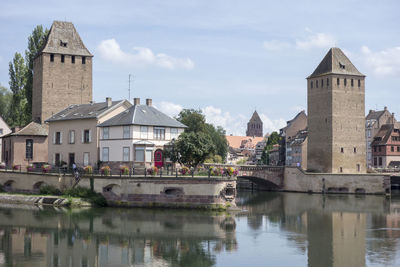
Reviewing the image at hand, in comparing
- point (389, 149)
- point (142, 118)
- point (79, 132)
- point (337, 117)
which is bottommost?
point (389, 149)

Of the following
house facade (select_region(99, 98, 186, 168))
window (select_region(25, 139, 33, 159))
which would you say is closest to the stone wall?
house facade (select_region(99, 98, 186, 168))

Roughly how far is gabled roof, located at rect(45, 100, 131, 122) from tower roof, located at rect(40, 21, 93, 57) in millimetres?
8760

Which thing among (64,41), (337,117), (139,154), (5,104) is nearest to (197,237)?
(139,154)

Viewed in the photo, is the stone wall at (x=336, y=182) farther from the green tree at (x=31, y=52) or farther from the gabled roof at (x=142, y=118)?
the green tree at (x=31, y=52)

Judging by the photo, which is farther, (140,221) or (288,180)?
(288,180)

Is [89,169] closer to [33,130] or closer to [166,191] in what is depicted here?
[166,191]

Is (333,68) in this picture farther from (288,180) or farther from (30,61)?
(30,61)

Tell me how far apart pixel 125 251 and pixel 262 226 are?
12.0 meters

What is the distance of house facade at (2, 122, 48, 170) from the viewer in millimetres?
59875

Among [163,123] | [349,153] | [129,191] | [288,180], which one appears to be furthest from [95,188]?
[349,153]

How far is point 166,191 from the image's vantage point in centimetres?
4419

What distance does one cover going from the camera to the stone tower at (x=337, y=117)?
7206cm

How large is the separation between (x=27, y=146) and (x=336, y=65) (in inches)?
1580

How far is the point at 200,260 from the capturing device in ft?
88.4
